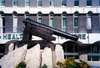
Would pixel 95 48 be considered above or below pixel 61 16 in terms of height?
below

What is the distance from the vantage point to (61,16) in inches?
1011

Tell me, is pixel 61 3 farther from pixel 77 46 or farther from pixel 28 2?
pixel 77 46

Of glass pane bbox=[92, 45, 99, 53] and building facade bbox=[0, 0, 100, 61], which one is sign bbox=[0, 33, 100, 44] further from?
glass pane bbox=[92, 45, 99, 53]

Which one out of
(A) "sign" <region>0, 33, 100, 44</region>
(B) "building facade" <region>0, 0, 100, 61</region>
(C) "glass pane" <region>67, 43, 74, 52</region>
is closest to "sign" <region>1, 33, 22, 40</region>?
(A) "sign" <region>0, 33, 100, 44</region>

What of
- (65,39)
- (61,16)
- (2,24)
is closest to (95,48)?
(65,39)

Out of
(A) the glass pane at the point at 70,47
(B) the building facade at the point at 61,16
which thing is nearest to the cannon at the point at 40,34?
(A) the glass pane at the point at 70,47

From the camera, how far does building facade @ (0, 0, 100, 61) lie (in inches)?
992

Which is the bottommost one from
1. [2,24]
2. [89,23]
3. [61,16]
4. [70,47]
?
[70,47]

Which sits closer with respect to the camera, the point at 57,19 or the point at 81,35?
the point at 81,35

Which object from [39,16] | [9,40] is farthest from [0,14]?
[39,16]

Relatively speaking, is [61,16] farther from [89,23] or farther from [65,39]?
[89,23]

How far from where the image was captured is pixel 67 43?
24.7 meters

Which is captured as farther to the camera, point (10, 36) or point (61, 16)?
point (61, 16)

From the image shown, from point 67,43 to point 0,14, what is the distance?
43.4 ft
